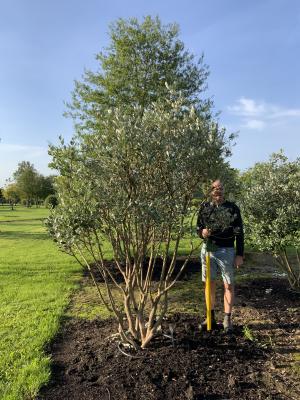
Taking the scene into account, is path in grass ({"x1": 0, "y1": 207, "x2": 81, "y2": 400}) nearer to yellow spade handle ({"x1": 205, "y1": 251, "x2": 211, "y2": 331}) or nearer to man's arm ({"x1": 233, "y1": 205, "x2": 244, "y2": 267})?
yellow spade handle ({"x1": 205, "y1": 251, "x2": 211, "y2": 331})

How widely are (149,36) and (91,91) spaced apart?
226cm

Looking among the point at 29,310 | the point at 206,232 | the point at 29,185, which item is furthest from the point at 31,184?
the point at 206,232

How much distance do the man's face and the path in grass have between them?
9.57 ft

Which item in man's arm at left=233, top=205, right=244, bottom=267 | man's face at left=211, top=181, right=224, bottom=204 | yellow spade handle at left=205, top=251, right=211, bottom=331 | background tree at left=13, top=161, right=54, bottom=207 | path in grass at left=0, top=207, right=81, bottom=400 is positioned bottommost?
path in grass at left=0, top=207, right=81, bottom=400

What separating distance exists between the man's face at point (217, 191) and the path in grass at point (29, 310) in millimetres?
2918

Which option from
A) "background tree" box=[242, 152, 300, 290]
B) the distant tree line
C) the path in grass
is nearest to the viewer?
the path in grass

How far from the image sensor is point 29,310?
7215 millimetres

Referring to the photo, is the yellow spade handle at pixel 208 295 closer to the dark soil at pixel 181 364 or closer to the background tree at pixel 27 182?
the dark soil at pixel 181 364

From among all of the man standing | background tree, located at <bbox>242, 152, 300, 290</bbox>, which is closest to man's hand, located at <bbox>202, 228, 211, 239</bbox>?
the man standing

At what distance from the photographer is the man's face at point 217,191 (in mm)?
5094

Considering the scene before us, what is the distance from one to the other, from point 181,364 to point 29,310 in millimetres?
3757

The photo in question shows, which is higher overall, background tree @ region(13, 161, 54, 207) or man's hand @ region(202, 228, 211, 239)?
background tree @ region(13, 161, 54, 207)

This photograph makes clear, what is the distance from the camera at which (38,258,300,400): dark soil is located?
4.02 metres

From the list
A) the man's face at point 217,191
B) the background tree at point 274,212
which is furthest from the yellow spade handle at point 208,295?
the background tree at point 274,212
